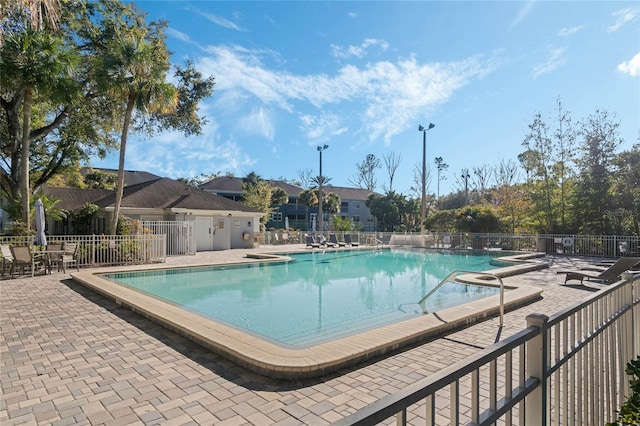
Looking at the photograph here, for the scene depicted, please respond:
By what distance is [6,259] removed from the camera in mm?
10891

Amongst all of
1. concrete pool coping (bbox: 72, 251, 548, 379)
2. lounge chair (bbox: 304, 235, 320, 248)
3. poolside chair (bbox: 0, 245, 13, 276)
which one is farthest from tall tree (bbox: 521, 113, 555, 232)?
poolside chair (bbox: 0, 245, 13, 276)

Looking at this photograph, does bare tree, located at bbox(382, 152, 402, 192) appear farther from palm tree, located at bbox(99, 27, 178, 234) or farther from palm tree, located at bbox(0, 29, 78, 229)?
palm tree, located at bbox(0, 29, 78, 229)

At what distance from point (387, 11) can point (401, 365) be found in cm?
1339

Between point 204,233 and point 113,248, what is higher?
point 204,233

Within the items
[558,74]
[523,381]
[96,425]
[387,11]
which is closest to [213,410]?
[96,425]

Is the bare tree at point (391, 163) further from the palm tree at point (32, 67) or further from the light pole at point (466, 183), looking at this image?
the palm tree at point (32, 67)

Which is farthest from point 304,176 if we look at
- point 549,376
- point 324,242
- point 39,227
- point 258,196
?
point 549,376


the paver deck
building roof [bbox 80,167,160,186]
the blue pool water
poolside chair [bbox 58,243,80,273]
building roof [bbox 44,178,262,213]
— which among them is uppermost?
building roof [bbox 80,167,160,186]

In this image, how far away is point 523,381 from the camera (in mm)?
1930

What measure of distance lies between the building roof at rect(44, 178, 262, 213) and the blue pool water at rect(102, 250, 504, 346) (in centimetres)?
867

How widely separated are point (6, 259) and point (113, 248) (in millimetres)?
3196

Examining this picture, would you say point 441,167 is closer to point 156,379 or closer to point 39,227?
point 39,227

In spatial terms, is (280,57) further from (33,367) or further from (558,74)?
(33,367)

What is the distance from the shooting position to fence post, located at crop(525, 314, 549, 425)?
1.98 meters
